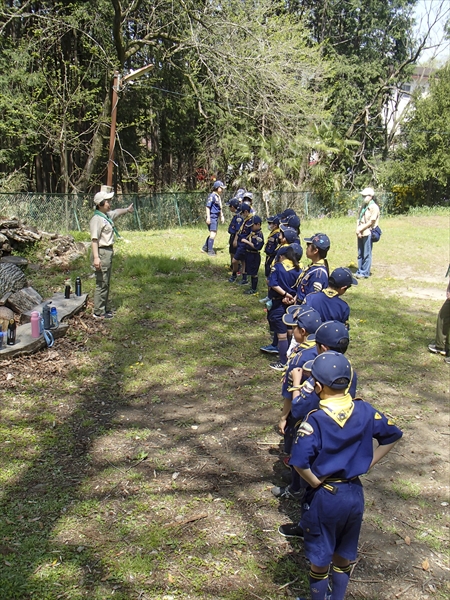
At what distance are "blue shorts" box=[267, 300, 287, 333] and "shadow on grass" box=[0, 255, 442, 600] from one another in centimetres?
71

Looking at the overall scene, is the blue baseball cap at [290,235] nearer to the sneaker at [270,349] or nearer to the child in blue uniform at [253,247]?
the sneaker at [270,349]

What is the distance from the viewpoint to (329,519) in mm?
2812

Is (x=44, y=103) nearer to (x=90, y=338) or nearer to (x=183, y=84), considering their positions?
(x=183, y=84)

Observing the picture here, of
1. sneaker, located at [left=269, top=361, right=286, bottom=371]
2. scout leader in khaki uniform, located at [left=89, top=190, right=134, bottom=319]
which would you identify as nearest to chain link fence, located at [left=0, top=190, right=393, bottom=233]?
scout leader in khaki uniform, located at [left=89, top=190, right=134, bottom=319]

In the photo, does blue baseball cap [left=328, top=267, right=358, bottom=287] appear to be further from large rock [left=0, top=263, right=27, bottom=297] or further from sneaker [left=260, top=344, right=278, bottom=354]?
large rock [left=0, top=263, right=27, bottom=297]

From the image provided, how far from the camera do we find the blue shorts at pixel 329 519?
2811mm

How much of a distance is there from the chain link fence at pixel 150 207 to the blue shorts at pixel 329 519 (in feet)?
42.6

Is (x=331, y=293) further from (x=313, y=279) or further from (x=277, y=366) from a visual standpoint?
(x=277, y=366)

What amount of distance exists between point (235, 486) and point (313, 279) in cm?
220

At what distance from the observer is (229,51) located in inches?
643

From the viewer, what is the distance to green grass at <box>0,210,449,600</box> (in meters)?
3.48

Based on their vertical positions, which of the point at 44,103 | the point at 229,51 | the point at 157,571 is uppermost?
the point at 229,51

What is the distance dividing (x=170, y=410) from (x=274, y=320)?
1736 millimetres

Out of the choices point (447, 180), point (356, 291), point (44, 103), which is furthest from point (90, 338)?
point (447, 180)
